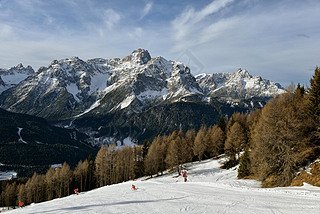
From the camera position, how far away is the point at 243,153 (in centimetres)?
4700

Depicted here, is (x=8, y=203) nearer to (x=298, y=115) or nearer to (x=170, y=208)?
(x=170, y=208)

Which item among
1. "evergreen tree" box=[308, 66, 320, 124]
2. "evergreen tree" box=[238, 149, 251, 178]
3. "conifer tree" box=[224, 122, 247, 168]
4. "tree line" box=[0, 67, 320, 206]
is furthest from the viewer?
"conifer tree" box=[224, 122, 247, 168]

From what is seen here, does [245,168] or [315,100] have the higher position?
[315,100]

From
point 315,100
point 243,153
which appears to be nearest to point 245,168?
point 243,153

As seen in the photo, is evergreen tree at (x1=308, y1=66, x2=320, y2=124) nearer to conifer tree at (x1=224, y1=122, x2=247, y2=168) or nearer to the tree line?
the tree line

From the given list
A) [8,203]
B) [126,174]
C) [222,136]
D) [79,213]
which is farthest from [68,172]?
[79,213]

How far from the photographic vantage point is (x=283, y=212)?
14703 millimetres

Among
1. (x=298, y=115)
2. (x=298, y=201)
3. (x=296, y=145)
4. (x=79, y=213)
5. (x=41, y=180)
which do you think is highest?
(x=298, y=115)

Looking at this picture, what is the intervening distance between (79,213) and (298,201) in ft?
59.4

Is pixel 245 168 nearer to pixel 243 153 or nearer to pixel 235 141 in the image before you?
pixel 243 153

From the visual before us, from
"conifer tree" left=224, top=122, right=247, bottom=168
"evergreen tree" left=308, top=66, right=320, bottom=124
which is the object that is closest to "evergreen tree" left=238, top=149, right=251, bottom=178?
"evergreen tree" left=308, top=66, right=320, bottom=124

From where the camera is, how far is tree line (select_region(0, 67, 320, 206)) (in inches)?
1194

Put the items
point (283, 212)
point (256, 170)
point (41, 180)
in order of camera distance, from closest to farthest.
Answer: point (283, 212) < point (256, 170) < point (41, 180)

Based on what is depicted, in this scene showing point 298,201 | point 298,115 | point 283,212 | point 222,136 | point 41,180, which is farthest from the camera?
point 41,180
